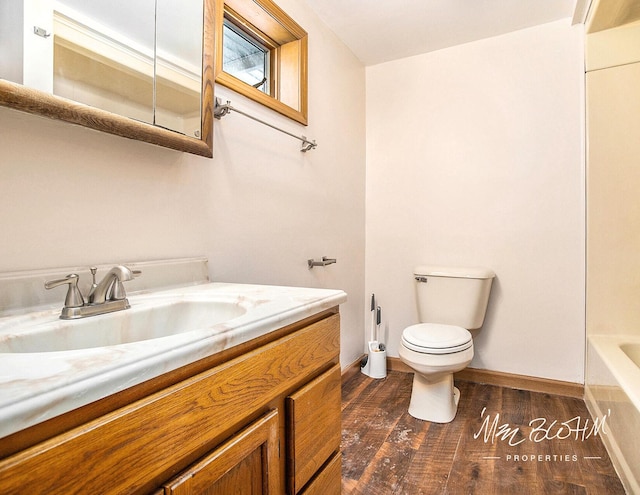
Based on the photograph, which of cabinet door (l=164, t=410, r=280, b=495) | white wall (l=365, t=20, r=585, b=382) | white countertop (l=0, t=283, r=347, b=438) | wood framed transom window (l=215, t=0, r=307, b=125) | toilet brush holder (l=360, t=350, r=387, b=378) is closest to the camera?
white countertop (l=0, t=283, r=347, b=438)

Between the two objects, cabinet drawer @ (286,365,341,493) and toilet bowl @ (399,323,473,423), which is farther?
toilet bowl @ (399,323,473,423)

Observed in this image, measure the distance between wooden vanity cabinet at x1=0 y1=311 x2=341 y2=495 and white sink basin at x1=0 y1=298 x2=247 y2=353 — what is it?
14 centimetres

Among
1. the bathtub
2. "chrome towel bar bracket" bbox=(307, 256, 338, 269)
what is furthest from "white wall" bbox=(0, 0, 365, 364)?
the bathtub

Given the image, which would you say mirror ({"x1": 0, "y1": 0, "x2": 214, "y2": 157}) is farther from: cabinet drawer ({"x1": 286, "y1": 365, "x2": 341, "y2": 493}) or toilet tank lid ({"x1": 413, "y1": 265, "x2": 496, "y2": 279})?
toilet tank lid ({"x1": 413, "y1": 265, "x2": 496, "y2": 279})

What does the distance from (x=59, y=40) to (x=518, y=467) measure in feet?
6.86

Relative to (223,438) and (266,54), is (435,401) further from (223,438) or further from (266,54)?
(266,54)

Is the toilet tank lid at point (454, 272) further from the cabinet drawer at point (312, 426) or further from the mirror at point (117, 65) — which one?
the mirror at point (117, 65)

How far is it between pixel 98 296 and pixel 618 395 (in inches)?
74.6

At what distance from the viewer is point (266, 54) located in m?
1.98

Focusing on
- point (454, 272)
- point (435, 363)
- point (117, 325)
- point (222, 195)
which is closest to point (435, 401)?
point (435, 363)

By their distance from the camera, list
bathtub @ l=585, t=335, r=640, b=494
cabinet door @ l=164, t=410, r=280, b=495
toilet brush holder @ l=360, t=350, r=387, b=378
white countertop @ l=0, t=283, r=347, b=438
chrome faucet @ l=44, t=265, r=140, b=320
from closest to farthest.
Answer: white countertop @ l=0, t=283, r=347, b=438 < cabinet door @ l=164, t=410, r=280, b=495 < chrome faucet @ l=44, t=265, r=140, b=320 < bathtub @ l=585, t=335, r=640, b=494 < toilet brush holder @ l=360, t=350, r=387, b=378

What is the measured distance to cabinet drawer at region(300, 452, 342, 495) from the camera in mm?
902

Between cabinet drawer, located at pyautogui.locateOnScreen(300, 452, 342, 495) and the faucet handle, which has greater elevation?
the faucet handle

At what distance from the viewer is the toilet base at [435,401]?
189 cm
